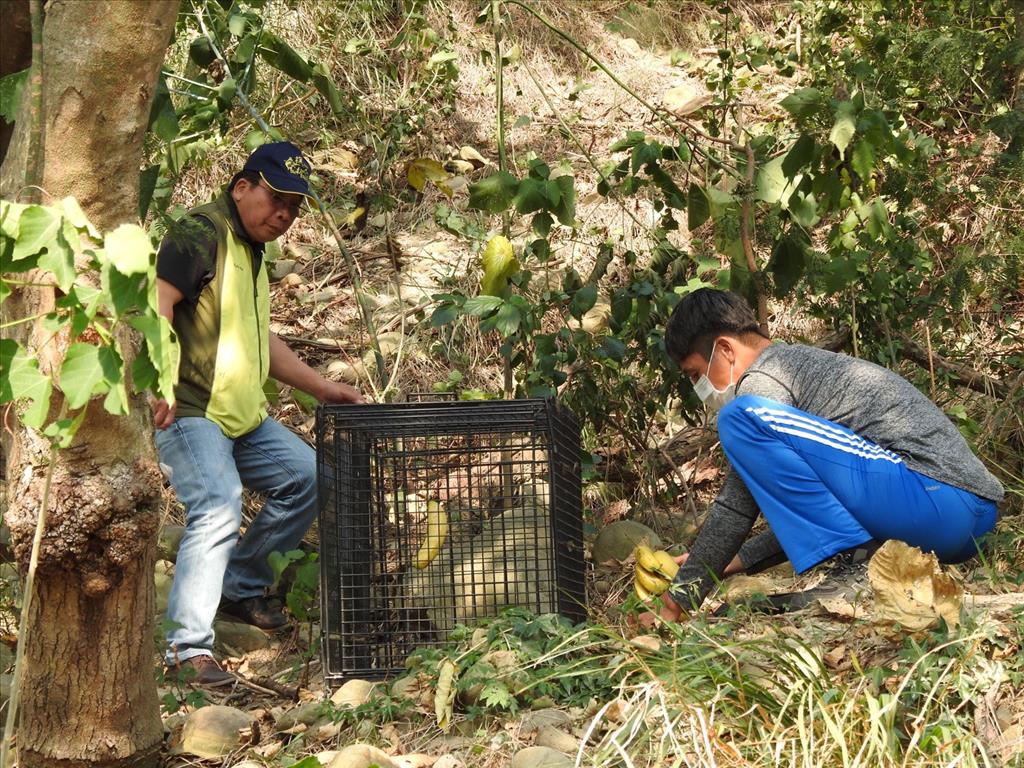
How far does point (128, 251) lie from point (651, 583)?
229cm

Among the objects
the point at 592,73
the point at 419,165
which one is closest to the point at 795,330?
the point at 419,165

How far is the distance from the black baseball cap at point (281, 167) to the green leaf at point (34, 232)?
2.04 m

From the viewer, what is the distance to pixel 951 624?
2789 millimetres

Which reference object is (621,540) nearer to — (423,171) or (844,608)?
(844,608)

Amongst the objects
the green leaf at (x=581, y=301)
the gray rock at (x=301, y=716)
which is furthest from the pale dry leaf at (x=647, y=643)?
the green leaf at (x=581, y=301)

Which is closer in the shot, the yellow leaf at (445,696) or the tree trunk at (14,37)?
the yellow leaf at (445,696)

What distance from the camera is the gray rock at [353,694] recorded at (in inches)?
128

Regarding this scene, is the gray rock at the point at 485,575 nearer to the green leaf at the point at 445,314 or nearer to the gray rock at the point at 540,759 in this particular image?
the green leaf at the point at 445,314

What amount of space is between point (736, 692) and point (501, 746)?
0.56 meters

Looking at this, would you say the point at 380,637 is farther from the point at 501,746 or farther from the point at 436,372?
the point at 436,372

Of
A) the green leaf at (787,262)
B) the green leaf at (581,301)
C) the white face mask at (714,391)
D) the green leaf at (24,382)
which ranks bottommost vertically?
the green leaf at (24,382)

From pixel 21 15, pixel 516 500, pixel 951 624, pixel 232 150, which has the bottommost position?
pixel 951 624

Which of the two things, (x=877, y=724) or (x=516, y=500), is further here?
(x=516, y=500)

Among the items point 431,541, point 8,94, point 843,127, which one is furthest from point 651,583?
point 8,94
